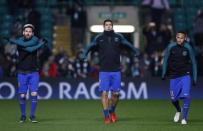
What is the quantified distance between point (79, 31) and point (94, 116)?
11.3 meters

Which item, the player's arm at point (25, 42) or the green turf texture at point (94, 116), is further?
the player's arm at point (25, 42)

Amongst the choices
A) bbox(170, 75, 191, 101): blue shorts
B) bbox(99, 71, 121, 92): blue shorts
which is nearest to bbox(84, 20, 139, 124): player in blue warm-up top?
bbox(99, 71, 121, 92): blue shorts

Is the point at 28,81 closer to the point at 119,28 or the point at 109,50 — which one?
the point at 109,50

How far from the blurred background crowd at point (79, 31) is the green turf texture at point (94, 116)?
213cm

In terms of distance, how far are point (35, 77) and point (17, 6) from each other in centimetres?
1343

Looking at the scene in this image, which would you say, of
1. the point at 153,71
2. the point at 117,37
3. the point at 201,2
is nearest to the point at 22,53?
the point at 117,37

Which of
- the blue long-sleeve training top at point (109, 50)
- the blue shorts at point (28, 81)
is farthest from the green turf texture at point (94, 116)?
the blue long-sleeve training top at point (109, 50)

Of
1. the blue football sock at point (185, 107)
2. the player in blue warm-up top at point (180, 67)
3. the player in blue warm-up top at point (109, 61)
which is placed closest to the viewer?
the blue football sock at point (185, 107)

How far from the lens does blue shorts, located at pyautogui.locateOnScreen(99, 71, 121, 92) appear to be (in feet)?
57.8

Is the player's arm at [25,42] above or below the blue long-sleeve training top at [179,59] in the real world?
above

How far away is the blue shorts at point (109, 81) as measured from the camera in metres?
17.6

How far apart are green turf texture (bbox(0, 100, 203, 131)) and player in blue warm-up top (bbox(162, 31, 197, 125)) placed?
0.70 meters

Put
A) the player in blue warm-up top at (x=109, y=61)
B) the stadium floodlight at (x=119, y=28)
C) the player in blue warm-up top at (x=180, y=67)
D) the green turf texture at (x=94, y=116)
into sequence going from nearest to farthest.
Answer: the green turf texture at (x=94, y=116) < the player in blue warm-up top at (x=180, y=67) < the player in blue warm-up top at (x=109, y=61) < the stadium floodlight at (x=119, y=28)

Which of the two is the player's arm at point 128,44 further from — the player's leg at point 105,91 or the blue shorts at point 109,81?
the player's leg at point 105,91
